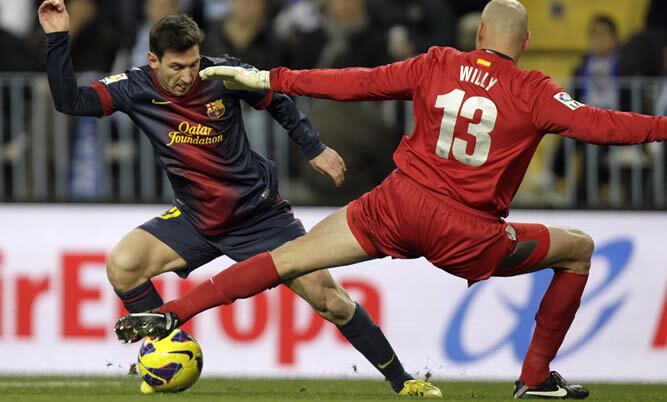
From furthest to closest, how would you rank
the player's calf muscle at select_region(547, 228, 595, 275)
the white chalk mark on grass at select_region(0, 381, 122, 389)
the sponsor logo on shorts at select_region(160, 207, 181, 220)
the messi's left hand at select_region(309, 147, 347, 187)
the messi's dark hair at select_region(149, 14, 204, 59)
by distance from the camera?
the white chalk mark on grass at select_region(0, 381, 122, 389)
the sponsor logo on shorts at select_region(160, 207, 181, 220)
the messi's left hand at select_region(309, 147, 347, 187)
the messi's dark hair at select_region(149, 14, 204, 59)
the player's calf muscle at select_region(547, 228, 595, 275)

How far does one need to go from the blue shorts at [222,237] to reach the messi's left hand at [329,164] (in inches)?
24.7

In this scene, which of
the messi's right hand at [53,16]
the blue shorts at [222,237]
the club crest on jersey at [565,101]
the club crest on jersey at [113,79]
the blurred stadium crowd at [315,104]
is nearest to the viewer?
the club crest on jersey at [565,101]

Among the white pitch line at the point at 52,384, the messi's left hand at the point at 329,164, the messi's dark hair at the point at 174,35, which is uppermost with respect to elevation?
the messi's dark hair at the point at 174,35

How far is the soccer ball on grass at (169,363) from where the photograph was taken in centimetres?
881

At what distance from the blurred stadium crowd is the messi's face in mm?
3353

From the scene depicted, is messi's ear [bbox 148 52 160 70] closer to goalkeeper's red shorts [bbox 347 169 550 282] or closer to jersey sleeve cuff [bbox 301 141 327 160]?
jersey sleeve cuff [bbox 301 141 327 160]

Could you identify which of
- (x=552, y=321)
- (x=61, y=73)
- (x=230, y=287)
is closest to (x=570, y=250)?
(x=552, y=321)

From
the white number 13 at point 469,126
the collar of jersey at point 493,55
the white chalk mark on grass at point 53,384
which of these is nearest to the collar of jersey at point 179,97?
the white number 13 at point 469,126

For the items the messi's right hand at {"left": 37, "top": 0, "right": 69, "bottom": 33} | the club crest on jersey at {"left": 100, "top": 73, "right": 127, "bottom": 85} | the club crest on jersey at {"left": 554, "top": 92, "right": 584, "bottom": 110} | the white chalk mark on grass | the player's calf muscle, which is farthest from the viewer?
the white chalk mark on grass

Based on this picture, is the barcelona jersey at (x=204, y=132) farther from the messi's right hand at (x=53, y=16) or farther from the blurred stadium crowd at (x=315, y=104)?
the blurred stadium crowd at (x=315, y=104)

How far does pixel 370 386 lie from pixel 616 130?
3291mm

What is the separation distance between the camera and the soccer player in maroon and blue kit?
902 cm

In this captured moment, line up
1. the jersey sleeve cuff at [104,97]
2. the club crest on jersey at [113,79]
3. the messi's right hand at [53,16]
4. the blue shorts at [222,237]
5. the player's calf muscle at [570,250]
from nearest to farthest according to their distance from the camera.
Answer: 1. the player's calf muscle at [570,250]
2. the messi's right hand at [53,16]
3. the jersey sleeve cuff at [104,97]
4. the club crest on jersey at [113,79]
5. the blue shorts at [222,237]

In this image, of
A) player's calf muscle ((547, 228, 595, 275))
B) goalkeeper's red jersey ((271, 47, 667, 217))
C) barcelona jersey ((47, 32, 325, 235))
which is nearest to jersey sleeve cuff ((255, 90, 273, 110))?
barcelona jersey ((47, 32, 325, 235))
